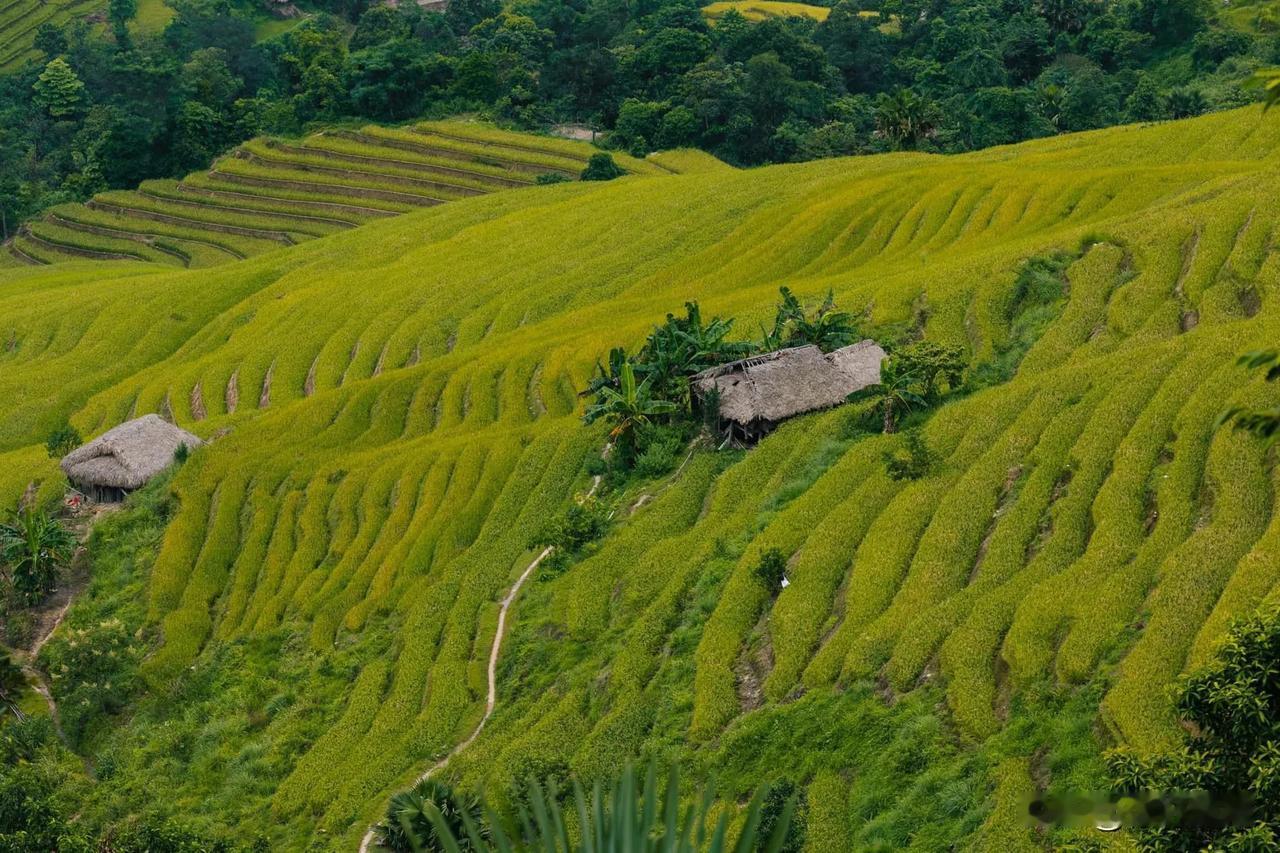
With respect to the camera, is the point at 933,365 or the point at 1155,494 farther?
the point at 933,365

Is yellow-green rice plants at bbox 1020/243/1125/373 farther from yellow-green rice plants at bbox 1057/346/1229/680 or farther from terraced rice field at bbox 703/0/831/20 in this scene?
terraced rice field at bbox 703/0/831/20

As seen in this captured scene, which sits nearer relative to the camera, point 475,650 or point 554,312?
point 475,650

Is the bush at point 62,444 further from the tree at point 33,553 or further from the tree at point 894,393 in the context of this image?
the tree at point 894,393

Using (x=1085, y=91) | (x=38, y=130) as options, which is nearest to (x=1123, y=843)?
(x=1085, y=91)

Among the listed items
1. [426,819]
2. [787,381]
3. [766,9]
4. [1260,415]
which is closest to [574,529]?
[787,381]

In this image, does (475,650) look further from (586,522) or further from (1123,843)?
(1123,843)

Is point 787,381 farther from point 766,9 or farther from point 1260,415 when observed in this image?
point 766,9
